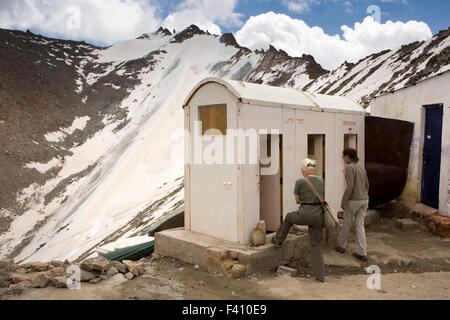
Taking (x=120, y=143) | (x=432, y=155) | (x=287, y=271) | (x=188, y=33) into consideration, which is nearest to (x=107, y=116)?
(x=120, y=143)

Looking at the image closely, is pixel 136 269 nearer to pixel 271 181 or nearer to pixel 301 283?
pixel 301 283

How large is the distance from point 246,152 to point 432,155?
16.7 feet

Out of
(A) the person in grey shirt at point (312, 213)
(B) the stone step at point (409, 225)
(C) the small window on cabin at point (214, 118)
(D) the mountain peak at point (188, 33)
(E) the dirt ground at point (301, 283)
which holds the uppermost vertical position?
(D) the mountain peak at point (188, 33)

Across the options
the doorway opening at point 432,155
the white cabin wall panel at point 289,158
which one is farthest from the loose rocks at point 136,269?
the doorway opening at point 432,155

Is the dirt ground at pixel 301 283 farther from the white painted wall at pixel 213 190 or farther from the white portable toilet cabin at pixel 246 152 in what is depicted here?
the white portable toilet cabin at pixel 246 152

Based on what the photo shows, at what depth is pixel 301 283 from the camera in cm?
564

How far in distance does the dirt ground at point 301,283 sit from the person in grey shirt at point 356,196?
45 cm

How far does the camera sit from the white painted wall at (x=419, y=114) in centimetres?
812

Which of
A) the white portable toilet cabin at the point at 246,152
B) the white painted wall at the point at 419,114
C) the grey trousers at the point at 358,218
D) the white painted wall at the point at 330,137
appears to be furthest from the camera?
the white painted wall at the point at 419,114

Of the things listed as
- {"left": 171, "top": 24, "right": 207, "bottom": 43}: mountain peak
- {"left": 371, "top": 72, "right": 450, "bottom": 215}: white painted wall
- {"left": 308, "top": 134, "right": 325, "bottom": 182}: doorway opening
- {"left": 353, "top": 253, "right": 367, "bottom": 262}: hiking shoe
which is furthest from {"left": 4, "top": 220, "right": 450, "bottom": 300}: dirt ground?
{"left": 171, "top": 24, "right": 207, "bottom": 43}: mountain peak

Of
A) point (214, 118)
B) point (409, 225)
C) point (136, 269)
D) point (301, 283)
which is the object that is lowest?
point (301, 283)

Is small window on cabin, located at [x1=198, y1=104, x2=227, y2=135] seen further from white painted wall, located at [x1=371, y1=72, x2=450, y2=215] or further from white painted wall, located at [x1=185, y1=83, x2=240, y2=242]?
white painted wall, located at [x1=371, y1=72, x2=450, y2=215]

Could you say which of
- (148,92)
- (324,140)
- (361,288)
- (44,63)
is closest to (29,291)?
(361,288)

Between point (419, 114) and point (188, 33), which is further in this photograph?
point (188, 33)
